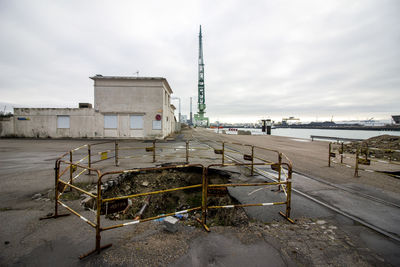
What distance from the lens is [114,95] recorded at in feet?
64.3

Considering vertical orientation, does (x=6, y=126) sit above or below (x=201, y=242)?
above

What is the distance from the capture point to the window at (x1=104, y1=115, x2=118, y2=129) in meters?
19.6

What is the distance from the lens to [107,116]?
19.7 metres

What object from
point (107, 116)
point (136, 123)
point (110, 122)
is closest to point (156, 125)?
point (136, 123)

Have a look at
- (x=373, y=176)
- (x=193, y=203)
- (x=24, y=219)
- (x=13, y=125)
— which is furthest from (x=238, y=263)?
(x=13, y=125)

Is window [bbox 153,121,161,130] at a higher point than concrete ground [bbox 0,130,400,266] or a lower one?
higher

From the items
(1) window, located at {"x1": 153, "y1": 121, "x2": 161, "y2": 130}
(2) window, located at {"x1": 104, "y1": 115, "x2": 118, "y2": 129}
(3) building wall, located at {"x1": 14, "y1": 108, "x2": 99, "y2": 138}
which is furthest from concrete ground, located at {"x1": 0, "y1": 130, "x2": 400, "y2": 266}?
(3) building wall, located at {"x1": 14, "y1": 108, "x2": 99, "y2": 138}

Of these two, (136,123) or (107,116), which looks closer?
(107,116)

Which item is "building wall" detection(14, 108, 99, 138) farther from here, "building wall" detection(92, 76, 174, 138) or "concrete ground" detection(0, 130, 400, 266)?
"concrete ground" detection(0, 130, 400, 266)

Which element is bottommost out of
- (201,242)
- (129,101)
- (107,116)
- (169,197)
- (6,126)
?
(169,197)

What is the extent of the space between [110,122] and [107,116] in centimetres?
80

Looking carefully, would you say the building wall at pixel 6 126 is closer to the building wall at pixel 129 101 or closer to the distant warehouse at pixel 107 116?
the distant warehouse at pixel 107 116

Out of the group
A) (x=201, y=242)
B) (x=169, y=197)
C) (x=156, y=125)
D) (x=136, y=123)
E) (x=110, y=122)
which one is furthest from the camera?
(x=156, y=125)

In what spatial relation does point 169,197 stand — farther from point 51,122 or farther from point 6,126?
point 6,126
